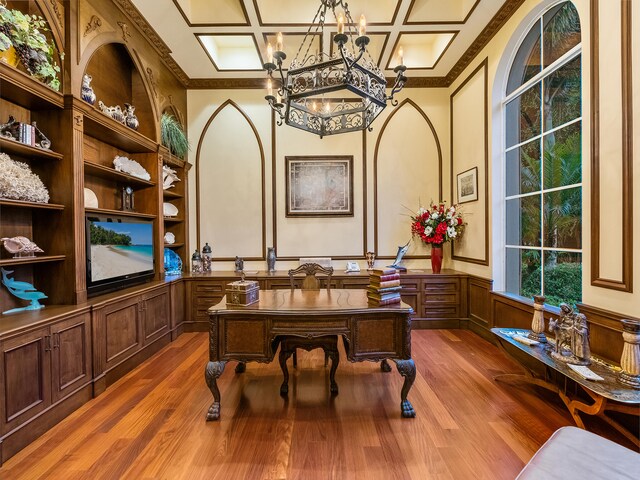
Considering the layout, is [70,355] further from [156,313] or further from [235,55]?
[235,55]

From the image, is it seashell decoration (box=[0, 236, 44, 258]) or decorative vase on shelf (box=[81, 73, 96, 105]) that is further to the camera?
decorative vase on shelf (box=[81, 73, 96, 105])

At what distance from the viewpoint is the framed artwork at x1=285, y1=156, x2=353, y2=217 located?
4703 millimetres

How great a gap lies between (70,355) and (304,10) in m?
3.99

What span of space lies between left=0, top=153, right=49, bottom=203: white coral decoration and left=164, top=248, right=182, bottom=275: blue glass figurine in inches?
75.7

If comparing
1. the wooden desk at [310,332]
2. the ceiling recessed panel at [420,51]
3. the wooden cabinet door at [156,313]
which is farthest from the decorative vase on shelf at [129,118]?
the ceiling recessed panel at [420,51]

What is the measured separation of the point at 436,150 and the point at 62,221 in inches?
182

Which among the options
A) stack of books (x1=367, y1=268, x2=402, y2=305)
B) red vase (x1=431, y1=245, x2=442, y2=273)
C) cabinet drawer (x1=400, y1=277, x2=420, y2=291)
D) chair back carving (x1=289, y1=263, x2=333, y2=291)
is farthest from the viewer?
red vase (x1=431, y1=245, x2=442, y2=273)

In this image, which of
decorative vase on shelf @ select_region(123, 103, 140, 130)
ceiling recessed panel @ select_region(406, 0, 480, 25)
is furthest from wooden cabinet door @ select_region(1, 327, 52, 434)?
ceiling recessed panel @ select_region(406, 0, 480, 25)

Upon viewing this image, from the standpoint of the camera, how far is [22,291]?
7.44ft

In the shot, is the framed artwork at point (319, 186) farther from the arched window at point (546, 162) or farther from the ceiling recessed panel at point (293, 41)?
the arched window at point (546, 162)

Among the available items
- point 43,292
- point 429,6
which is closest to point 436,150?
point 429,6

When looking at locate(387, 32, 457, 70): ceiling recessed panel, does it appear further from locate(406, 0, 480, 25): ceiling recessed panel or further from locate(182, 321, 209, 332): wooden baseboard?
locate(182, 321, 209, 332): wooden baseboard

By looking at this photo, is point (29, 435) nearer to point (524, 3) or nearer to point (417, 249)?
point (417, 249)

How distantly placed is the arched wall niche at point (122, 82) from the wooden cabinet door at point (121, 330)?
6.59ft
